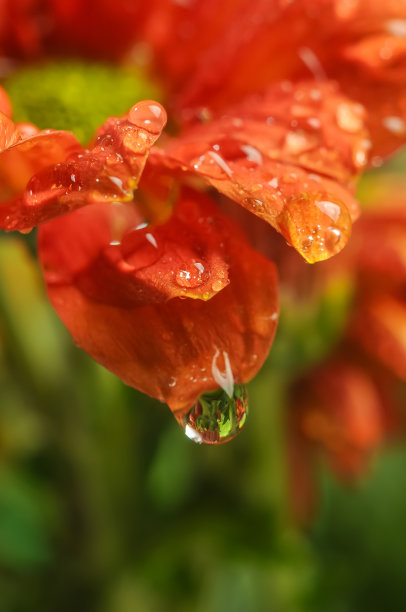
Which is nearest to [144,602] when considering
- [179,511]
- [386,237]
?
[179,511]

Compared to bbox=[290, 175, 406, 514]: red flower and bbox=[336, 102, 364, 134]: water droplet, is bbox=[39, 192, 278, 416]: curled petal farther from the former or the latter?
bbox=[290, 175, 406, 514]: red flower

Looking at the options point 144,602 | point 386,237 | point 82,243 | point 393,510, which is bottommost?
point 393,510

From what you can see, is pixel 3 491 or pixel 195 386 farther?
pixel 3 491

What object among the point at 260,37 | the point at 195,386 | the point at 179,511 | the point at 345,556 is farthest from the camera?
the point at 345,556

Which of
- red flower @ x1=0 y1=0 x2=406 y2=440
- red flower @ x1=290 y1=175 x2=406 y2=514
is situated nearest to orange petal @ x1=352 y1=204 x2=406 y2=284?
red flower @ x1=290 y1=175 x2=406 y2=514

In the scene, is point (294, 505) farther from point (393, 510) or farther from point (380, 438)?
point (393, 510)
